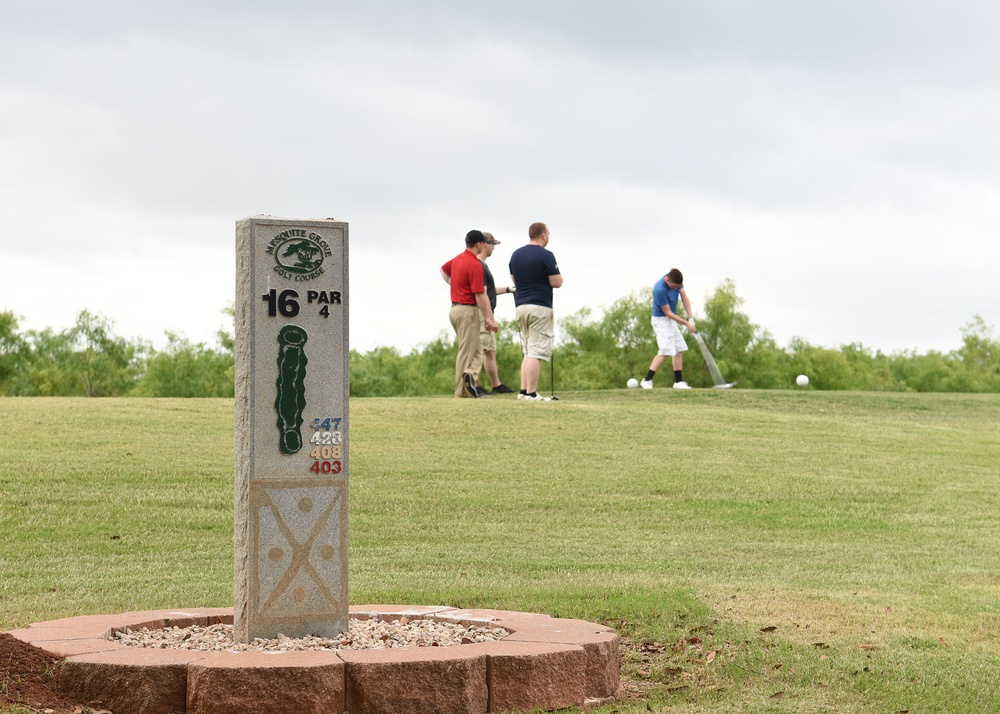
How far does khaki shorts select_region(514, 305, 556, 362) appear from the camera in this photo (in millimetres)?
16672

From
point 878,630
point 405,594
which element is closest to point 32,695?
point 405,594

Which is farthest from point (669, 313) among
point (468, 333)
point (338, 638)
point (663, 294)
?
point (338, 638)

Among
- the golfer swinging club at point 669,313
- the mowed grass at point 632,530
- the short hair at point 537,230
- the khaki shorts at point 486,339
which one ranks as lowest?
the mowed grass at point 632,530

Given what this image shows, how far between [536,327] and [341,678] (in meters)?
11.8

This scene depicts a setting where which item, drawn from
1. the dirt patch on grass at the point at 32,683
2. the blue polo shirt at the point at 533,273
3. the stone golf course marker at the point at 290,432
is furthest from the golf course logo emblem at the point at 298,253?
the blue polo shirt at the point at 533,273

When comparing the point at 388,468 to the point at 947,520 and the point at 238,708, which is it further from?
the point at 238,708

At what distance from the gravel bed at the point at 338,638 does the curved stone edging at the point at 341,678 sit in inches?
11.1

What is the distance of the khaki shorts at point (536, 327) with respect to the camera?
1667 cm

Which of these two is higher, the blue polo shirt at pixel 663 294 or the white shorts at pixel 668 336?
the blue polo shirt at pixel 663 294

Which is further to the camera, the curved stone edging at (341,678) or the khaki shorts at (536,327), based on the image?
the khaki shorts at (536,327)

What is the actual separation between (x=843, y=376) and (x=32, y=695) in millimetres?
47713

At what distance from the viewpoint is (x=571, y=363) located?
51.2m

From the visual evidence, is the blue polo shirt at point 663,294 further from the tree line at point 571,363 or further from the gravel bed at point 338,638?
the tree line at point 571,363

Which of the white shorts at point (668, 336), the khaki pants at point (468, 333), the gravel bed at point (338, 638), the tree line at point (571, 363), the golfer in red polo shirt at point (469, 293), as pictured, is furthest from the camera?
Answer: the tree line at point (571, 363)
